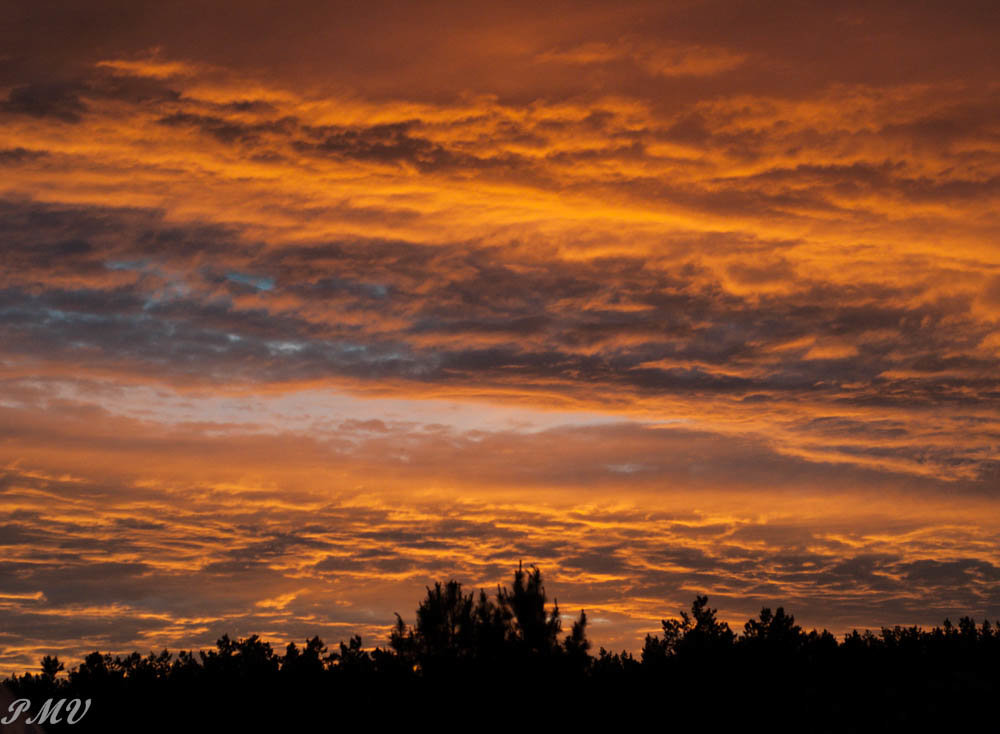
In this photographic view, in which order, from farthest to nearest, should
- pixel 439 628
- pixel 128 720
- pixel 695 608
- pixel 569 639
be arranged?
pixel 695 608 → pixel 128 720 → pixel 439 628 → pixel 569 639

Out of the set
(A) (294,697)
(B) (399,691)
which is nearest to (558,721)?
(B) (399,691)

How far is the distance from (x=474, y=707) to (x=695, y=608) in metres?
16.3

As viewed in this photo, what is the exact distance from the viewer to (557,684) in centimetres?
3947

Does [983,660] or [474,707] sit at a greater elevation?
[983,660]

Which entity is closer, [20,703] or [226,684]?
[20,703]

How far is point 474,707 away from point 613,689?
5425 millimetres

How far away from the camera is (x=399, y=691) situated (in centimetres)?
4253

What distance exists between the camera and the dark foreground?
125 ft

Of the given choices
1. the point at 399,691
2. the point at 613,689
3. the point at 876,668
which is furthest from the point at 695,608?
the point at 399,691

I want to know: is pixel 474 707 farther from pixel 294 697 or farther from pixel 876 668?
pixel 876 668

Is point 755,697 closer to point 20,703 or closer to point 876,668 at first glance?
point 876,668

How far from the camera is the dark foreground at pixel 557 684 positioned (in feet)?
125

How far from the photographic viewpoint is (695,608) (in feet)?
168

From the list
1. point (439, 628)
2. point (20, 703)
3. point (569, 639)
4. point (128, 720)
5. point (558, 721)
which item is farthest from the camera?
point (128, 720)
